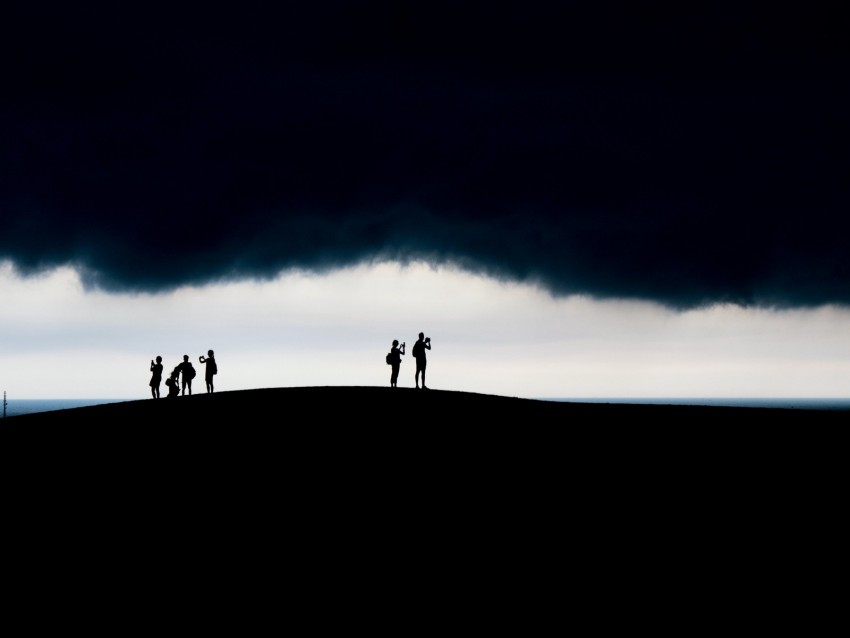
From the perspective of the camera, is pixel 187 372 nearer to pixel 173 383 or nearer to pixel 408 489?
pixel 173 383

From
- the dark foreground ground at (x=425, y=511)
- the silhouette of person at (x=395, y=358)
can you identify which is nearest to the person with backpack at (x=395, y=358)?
the silhouette of person at (x=395, y=358)

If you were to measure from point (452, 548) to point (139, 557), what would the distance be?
14.7ft

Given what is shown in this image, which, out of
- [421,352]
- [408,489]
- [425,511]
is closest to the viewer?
[425,511]

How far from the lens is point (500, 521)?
1273 cm

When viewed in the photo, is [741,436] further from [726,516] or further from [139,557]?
[139,557]

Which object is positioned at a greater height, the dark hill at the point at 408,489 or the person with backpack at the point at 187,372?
the person with backpack at the point at 187,372

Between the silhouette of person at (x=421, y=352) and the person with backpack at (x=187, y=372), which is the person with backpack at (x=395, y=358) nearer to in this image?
the silhouette of person at (x=421, y=352)

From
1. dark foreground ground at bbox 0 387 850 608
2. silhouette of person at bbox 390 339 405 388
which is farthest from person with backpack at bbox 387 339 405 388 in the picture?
dark foreground ground at bbox 0 387 850 608

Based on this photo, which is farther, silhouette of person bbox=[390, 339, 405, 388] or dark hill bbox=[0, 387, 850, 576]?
silhouette of person bbox=[390, 339, 405, 388]

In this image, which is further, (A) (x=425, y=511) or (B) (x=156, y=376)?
(B) (x=156, y=376)

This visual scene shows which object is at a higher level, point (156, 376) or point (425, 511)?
point (156, 376)

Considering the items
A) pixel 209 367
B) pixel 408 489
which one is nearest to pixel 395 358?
pixel 209 367

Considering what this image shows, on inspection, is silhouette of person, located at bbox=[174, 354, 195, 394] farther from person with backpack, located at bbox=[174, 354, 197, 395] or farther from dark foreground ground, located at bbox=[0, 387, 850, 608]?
dark foreground ground, located at bbox=[0, 387, 850, 608]

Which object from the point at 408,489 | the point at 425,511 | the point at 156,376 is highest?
Result: the point at 156,376
